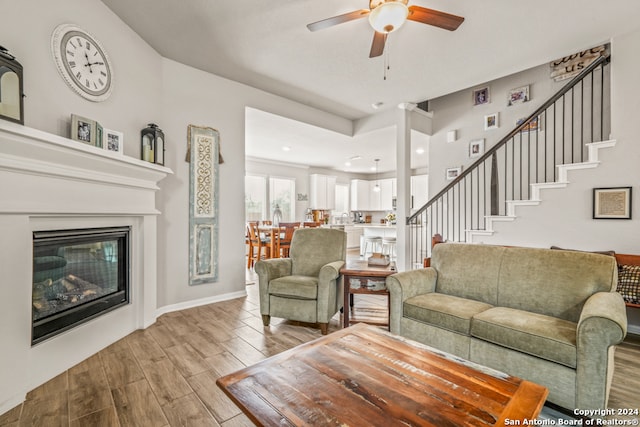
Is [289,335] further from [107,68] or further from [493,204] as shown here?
[493,204]

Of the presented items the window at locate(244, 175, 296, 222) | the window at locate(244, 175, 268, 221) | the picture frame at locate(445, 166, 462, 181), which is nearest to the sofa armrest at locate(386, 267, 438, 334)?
the picture frame at locate(445, 166, 462, 181)

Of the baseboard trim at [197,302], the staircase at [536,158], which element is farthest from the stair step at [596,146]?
the baseboard trim at [197,302]

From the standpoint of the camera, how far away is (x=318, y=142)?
6027mm

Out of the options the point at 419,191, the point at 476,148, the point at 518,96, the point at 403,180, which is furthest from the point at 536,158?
the point at 419,191

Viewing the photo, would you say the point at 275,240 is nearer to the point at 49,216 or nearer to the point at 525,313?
the point at 49,216

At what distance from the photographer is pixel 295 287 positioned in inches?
110

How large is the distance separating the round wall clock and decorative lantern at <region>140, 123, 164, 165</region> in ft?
1.56

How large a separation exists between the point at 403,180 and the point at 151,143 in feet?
11.5

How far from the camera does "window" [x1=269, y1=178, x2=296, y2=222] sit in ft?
26.9

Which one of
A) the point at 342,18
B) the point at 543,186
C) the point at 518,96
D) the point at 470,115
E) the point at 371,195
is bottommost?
the point at 543,186

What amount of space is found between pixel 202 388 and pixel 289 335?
959 mm

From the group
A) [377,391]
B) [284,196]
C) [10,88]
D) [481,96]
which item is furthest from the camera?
[284,196]

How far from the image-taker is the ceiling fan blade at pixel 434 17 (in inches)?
84.3

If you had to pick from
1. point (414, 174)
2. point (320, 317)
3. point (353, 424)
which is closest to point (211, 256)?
point (320, 317)
